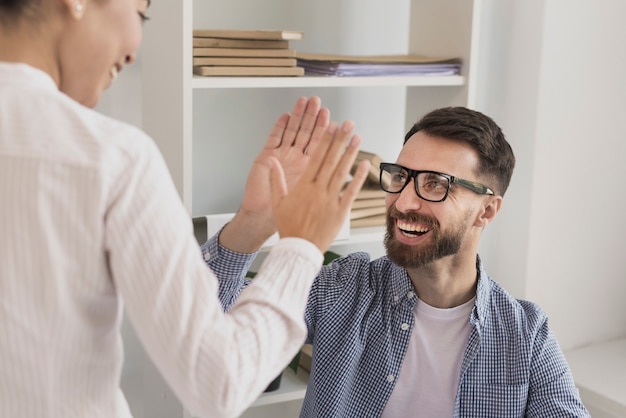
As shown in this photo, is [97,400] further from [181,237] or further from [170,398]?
[170,398]

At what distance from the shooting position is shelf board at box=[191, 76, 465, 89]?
1835 mm

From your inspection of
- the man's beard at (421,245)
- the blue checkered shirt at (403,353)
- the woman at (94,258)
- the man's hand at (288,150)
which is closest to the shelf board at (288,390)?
the blue checkered shirt at (403,353)

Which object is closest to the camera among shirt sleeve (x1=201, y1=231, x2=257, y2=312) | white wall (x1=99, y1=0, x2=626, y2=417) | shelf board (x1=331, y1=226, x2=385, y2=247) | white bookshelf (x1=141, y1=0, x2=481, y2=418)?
shirt sleeve (x1=201, y1=231, x2=257, y2=312)

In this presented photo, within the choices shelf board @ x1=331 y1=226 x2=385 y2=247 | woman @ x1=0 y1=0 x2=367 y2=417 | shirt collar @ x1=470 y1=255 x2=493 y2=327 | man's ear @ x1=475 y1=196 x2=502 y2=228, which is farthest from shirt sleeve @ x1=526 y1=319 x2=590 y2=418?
woman @ x1=0 y1=0 x2=367 y2=417

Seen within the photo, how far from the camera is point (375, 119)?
2.47 meters

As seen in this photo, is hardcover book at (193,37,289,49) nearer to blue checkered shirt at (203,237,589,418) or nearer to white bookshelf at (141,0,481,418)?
white bookshelf at (141,0,481,418)

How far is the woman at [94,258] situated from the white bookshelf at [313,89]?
106cm

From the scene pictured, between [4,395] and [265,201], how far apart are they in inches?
19.7

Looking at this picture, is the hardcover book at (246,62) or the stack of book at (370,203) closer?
the hardcover book at (246,62)

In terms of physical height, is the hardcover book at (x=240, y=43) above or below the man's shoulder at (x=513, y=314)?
above

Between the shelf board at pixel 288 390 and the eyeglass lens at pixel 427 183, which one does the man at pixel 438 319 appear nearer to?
the eyeglass lens at pixel 427 183

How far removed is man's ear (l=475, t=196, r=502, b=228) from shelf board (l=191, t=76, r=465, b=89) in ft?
1.38

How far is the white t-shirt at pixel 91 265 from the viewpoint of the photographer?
75cm

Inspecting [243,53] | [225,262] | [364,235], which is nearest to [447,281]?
[364,235]
